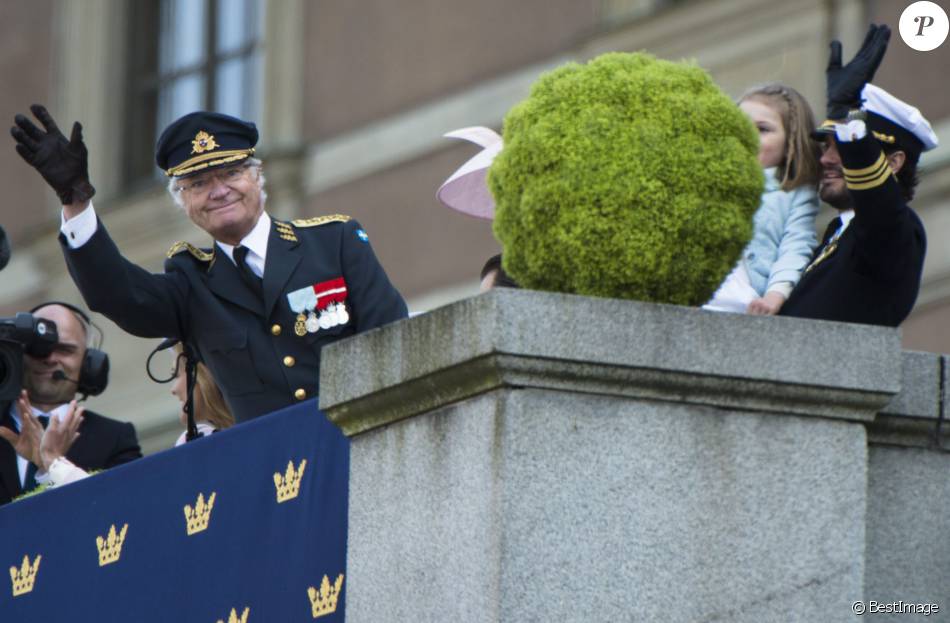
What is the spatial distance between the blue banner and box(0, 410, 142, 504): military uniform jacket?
64 centimetres

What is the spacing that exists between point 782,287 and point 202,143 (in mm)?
1639

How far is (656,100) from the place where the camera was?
4.95m

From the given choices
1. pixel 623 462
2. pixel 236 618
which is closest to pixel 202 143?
pixel 236 618

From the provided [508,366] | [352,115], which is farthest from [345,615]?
[352,115]

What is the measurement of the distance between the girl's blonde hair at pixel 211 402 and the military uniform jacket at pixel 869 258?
218 cm

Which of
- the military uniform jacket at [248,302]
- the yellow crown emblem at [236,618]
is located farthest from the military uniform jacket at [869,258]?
the yellow crown emblem at [236,618]

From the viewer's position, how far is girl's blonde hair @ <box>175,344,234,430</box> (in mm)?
7230

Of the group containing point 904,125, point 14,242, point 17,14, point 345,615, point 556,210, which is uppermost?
point 17,14

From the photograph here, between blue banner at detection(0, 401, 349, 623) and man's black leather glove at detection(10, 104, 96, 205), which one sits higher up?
man's black leather glove at detection(10, 104, 96, 205)

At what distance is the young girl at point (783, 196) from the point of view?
6.49m

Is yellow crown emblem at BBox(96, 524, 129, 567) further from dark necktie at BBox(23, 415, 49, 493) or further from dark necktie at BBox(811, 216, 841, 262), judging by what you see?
dark necktie at BBox(811, 216, 841, 262)

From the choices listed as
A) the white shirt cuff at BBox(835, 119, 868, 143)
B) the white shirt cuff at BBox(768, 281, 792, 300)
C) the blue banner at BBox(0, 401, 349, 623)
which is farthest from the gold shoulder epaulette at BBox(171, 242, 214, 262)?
the white shirt cuff at BBox(835, 119, 868, 143)

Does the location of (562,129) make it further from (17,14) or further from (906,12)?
(17,14)

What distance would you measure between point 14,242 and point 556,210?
44.0 ft
